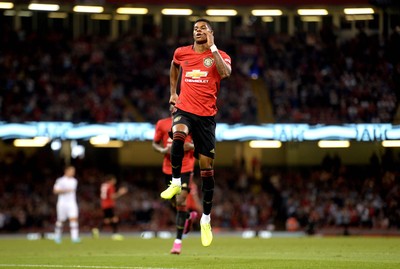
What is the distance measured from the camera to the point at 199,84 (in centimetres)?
1305

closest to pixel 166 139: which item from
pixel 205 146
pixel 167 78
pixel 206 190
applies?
pixel 206 190

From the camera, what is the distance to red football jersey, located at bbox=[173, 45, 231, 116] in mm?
13008

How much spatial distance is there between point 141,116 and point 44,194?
569 centimetres

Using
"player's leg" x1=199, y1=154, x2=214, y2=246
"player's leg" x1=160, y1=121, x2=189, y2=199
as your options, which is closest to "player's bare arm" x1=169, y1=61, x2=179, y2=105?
"player's leg" x1=160, y1=121, x2=189, y2=199

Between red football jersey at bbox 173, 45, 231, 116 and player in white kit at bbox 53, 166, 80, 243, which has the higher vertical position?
red football jersey at bbox 173, 45, 231, 116

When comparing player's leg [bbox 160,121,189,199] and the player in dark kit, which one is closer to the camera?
player's leg [bbox 160,121,189,199]

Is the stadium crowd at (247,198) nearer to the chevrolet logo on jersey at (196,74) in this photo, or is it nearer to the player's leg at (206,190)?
the player's leg at (206,190)

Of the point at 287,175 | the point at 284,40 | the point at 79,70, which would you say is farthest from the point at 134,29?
the point at 287,175

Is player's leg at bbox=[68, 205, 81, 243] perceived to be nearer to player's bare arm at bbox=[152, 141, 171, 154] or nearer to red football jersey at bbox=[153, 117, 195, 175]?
red football jersey at bbox=[153, 117, 195, 175]

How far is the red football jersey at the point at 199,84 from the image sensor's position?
13.0m

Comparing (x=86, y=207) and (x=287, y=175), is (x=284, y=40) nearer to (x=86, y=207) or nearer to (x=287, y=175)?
(x=287, y=175)

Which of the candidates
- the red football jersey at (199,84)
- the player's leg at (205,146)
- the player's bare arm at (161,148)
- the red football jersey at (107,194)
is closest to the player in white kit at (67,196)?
the red football jersey at (107,194)

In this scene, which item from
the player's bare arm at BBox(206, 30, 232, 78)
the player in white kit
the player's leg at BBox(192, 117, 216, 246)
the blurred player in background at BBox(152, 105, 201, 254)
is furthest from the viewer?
the player in white kit

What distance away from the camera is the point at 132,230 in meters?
38.2
